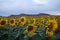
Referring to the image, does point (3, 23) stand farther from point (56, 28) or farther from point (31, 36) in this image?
point (56, 28)

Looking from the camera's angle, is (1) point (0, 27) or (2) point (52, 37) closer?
(2) point (52, 37)

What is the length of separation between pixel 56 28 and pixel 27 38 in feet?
1.60

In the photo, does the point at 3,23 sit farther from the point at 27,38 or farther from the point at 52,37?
the point at 52,37

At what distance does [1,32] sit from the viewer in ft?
16.6

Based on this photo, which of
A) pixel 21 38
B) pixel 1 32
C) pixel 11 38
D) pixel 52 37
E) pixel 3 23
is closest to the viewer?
pixel 52 37

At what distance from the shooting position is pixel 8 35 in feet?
16.2

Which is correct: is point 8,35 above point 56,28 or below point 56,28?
below

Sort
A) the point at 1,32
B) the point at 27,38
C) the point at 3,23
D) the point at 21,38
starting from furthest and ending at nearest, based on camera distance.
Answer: the point at 3,23 < the point at 1,32 < the point at 21,38 < the point at 27,38

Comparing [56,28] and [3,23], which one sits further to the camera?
[3,23]

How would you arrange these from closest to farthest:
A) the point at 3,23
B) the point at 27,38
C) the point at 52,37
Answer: the point at 52,37 < the point at 27,38 < the point at 3,23

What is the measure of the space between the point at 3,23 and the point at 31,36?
233cm

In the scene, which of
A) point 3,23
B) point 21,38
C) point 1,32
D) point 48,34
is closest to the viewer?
point 48,34

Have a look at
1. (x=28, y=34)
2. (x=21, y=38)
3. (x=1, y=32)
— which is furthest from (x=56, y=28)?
(x=1, y=32)

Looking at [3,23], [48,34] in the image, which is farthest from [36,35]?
[3,23]
